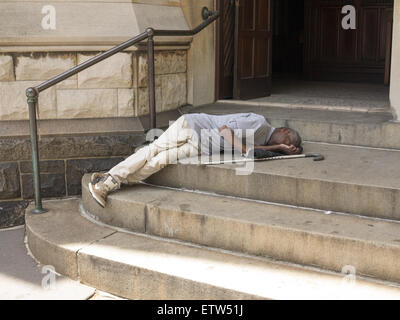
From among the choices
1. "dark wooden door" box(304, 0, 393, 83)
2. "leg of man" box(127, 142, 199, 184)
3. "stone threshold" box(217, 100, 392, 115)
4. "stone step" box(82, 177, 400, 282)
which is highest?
"dark wooden door" box(304, 0, 393, 83)

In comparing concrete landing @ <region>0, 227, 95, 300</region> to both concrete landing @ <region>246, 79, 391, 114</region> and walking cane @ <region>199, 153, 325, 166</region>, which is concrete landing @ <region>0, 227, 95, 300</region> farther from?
concrete landing @ <region>246, 79, 391, 114</region>

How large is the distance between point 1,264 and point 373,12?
6496 millimetres

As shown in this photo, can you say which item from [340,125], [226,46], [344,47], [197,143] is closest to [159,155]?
[197,143]

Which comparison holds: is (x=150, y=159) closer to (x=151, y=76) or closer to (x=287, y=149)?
(x=151, y=76)

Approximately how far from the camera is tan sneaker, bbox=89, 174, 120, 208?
4.00 metres

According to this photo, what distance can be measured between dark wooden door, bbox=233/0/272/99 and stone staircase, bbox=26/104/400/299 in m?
1.97

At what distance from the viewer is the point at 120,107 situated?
16.4ft

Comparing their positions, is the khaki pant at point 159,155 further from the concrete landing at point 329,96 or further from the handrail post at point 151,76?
the concrete landing at point 329,96

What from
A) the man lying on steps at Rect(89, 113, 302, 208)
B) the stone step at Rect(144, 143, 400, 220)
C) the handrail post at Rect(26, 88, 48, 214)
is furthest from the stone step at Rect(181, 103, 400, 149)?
the handrail post at Rect(26, 88, 48, 214)

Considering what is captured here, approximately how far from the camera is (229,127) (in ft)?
13.9

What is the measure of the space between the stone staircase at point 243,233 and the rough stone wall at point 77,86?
860 mm

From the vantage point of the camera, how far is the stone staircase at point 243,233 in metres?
3.08
